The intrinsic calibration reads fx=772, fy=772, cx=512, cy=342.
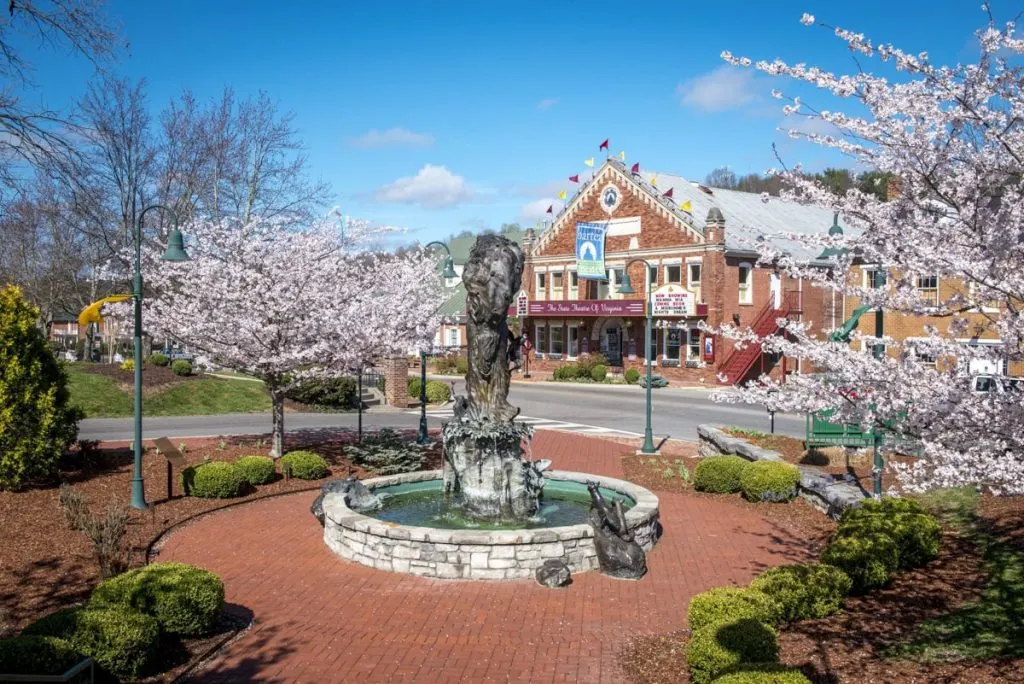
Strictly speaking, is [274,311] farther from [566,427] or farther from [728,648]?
[728,648]

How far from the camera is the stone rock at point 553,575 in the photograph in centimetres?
998

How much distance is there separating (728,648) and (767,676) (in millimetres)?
993

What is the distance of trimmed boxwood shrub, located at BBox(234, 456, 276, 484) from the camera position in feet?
51.2

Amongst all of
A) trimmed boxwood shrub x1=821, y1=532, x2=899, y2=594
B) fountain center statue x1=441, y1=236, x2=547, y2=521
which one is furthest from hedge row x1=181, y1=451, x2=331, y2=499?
trimmed boxwood shrub x1=821, y1=532, x2=899, y2=594

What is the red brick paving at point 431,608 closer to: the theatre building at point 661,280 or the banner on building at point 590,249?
the theatre building at point 661,280

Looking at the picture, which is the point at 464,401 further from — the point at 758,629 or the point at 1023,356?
the point at 1023,356

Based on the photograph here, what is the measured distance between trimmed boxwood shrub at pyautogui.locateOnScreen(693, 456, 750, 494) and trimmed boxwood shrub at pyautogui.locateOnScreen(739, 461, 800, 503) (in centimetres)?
47

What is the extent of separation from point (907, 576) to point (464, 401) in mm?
7000

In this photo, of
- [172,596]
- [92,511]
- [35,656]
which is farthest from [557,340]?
[35,656]

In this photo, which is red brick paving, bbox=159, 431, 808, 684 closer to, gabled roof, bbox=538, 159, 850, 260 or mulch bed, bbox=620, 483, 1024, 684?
mulch bed, bbox=620, 483, 1024, 684

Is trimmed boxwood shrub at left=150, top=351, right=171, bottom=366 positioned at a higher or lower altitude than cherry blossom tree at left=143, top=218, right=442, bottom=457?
lower

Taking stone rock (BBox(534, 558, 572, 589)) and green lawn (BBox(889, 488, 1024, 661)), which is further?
stone rock (BBox(534, 558, 572, 589))

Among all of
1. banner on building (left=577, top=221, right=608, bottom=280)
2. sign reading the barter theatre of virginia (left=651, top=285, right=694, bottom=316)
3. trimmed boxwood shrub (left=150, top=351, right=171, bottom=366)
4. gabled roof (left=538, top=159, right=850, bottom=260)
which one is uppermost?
gabled roof (left=538, top=159, right=850, bottom=260)

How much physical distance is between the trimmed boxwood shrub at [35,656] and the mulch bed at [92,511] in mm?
2332
